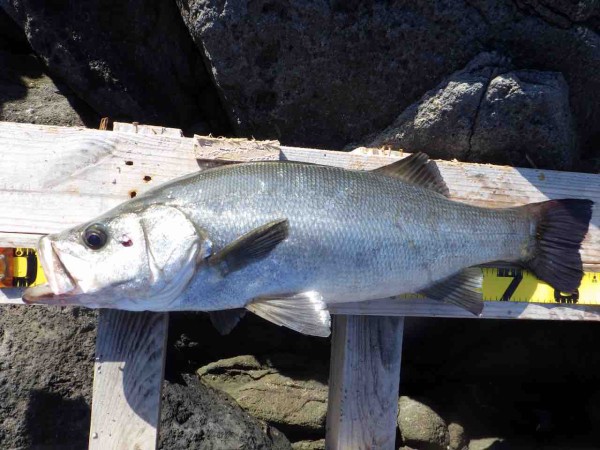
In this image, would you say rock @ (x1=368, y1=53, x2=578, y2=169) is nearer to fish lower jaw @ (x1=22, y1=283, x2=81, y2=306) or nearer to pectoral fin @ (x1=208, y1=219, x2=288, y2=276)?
pectoral fin @ (x1=208, y1=219, x2=288, y2=276)

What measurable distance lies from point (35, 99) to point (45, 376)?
207 centimetres

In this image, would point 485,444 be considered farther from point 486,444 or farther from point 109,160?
point 109,160

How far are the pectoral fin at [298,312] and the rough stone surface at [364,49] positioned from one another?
136 centimetres

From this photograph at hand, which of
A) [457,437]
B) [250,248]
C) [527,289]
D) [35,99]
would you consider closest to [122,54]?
[35,99]

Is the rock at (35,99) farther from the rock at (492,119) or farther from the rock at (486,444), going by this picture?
the rock at (486,444)

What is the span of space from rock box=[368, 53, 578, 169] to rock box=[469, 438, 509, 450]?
2206 millimetres

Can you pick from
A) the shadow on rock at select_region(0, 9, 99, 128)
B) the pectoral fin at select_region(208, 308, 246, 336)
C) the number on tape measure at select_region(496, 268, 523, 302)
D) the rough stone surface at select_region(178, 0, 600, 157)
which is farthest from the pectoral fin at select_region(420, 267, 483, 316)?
the shadow on rock at select_region(0, 9, 99, 128)

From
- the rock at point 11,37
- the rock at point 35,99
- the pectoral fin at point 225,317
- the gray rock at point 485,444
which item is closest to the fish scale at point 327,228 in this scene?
the pectoral fin at point 225,317

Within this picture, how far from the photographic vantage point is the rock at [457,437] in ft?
11.6

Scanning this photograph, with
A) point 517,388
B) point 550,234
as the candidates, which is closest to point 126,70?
point 550,234

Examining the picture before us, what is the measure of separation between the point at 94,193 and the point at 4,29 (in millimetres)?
2143

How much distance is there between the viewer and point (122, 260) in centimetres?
213

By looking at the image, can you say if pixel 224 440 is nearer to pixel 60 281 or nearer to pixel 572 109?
pixel 60 281

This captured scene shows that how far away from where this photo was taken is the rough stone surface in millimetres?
2789
